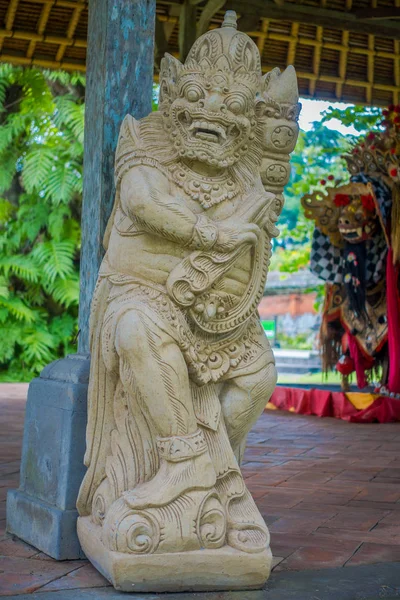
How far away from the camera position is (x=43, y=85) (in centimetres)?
1174

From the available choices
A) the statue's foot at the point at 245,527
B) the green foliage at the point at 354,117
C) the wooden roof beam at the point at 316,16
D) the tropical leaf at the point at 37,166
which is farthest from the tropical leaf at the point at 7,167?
the statue's foot at the point at 245,527

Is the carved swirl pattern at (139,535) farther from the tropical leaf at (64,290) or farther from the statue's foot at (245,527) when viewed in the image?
the tropical leaf at (64,290)

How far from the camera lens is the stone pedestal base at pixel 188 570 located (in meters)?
2.37

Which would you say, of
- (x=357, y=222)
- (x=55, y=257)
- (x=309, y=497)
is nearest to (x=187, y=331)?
(x=309, y=497)

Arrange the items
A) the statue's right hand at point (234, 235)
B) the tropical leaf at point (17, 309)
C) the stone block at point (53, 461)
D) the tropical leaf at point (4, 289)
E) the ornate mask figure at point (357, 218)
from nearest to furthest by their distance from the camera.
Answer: the statue's right hand at point (234, 235) → the stone block at point (53, 461) → the ornate mask figure at point (357, 218) → the tropical leaf at point (4, 289) → the tropical leaf at point (17, 309)

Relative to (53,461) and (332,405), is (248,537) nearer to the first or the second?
(53,461)

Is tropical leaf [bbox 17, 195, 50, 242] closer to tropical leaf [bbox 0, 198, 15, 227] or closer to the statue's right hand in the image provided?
tropical leaf [bbox 0, 198, 15, 227]

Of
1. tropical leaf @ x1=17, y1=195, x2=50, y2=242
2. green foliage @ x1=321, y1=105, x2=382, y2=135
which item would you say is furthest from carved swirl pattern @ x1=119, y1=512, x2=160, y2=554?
tropical leaf @ x1=17, y1=195, x2=50, y2=242

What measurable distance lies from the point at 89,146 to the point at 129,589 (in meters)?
1.62

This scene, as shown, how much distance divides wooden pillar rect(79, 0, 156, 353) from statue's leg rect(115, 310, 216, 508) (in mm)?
692

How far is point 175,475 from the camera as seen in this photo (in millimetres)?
2457

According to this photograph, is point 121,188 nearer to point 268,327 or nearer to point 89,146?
point 89,146

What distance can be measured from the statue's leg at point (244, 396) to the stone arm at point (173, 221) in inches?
16.5

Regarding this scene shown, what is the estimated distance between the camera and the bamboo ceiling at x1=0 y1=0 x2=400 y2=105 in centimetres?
636
